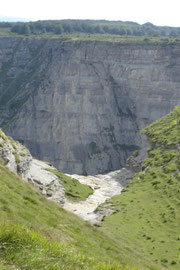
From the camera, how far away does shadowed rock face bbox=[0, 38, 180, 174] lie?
284 feet

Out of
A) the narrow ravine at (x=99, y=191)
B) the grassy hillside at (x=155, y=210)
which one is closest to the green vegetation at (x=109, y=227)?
the grassy hillside at (x=155, y=210)

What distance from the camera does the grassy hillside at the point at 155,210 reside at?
20938 mm

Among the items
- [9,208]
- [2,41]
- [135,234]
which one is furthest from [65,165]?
[9,208]

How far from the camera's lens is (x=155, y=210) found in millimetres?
27281

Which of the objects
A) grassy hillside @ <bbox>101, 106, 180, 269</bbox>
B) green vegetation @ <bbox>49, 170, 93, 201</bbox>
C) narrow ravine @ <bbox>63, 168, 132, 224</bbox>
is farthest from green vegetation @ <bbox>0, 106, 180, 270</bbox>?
narrow ravine @ <bbox>63, 168, 132, 224</bbox>

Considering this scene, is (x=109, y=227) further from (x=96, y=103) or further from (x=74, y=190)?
(x=96, y=103)

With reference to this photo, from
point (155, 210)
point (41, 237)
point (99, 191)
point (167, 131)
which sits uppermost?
point (167, 131)

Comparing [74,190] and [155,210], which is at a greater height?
[155,210]

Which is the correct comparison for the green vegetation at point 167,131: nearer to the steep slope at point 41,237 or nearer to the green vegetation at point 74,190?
the green vegetation at point 74,190

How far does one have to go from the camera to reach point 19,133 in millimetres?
95000

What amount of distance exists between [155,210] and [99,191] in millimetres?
21322

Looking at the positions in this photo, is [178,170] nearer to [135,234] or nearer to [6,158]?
[135,234]

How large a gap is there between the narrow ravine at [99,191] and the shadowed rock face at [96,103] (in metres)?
32.2

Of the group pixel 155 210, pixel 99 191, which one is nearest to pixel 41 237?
pixel 155 210
